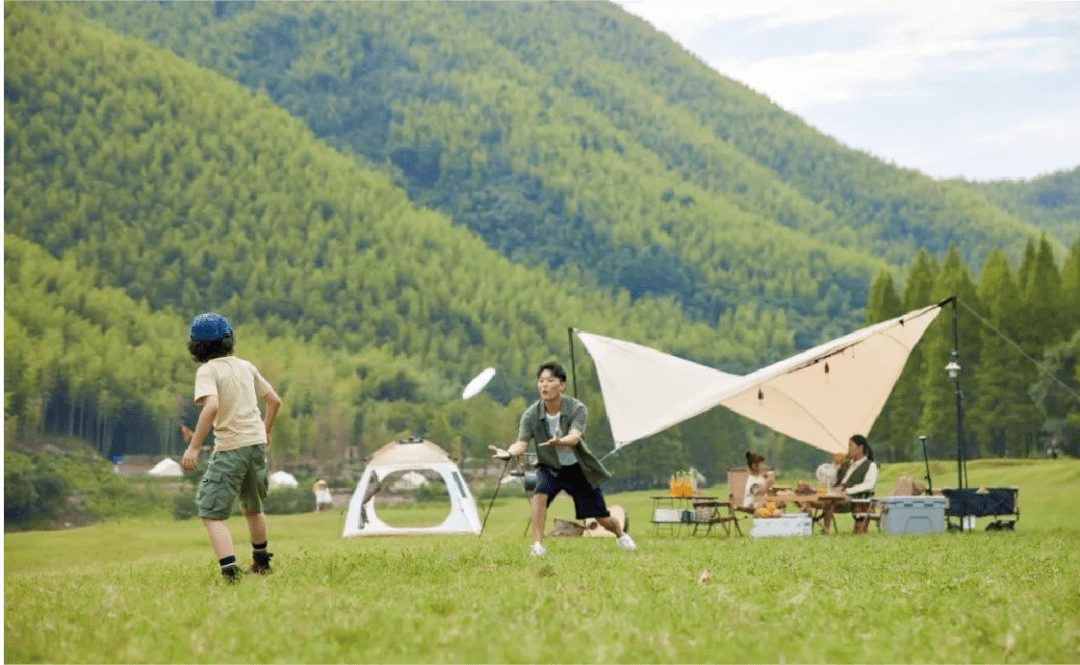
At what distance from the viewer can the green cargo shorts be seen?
7.52m

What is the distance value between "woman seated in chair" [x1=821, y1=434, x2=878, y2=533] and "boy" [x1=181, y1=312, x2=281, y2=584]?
945cm

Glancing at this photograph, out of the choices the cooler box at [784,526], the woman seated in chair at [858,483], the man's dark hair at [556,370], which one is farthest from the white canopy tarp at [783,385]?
the man's dark hair at [556,370]

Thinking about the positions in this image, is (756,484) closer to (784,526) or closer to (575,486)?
(784,526)

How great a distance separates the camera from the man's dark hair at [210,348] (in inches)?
304

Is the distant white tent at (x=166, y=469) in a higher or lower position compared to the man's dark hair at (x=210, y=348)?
lower

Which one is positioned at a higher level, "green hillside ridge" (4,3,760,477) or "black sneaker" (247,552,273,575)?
"green hillside ridge" (4,3,760,477)

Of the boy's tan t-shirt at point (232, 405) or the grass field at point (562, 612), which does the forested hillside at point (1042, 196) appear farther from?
the boy's tan t-shirt at point (232, 405)

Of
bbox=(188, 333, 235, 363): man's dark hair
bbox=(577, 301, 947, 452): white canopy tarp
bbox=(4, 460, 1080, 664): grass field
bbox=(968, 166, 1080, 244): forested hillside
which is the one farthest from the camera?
bbox=(968, 166, 1080, 244): forested hillside

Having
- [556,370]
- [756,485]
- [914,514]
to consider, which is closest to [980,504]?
[914,514]

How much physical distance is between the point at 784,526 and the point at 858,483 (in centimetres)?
130

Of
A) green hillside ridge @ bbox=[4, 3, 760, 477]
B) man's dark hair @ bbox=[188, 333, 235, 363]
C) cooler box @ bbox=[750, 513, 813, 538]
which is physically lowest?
cooler box @ bbox=[750, 513, 813, 538]

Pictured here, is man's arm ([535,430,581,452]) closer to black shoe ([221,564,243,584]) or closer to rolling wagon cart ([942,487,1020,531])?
black shoe ([221,564,243,584])

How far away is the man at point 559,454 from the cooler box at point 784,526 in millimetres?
4983

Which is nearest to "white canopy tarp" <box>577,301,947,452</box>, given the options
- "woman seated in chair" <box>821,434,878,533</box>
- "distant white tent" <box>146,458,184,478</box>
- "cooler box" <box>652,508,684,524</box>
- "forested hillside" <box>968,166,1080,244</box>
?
"cooler box" <box>652,508,684,524</box>
